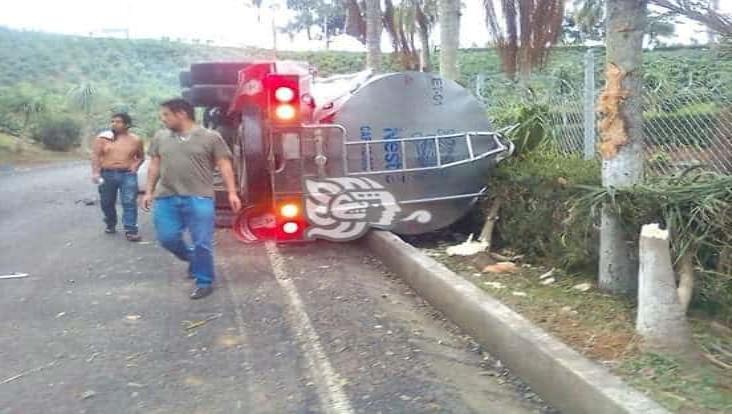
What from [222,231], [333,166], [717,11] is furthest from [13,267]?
[717,11]

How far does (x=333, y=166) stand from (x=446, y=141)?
117 centimetres

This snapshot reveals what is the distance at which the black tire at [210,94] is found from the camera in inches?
417

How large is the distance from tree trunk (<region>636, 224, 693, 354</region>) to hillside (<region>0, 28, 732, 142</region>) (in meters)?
22.2

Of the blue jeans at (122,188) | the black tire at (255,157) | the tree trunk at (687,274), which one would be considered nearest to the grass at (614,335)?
the tree trunk at (687,274)

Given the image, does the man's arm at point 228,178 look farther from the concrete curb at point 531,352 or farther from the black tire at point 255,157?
the concrete curb at point 531,352

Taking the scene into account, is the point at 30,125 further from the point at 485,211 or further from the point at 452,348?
the point at 452,348

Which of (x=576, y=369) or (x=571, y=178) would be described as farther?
(x=571, y=178)

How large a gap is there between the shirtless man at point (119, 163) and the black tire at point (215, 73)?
5.96 feet

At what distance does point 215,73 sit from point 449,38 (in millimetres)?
3340

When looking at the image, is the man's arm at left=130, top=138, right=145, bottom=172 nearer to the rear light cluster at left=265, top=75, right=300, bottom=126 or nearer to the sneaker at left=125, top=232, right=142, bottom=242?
the sneaker at left=125, top=232, right=142, bottom=242

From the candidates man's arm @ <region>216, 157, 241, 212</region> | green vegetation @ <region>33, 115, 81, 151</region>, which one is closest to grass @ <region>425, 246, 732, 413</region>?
man's arm @ <region>216, 157, 241, 212</region>

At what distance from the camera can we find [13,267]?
294 inches

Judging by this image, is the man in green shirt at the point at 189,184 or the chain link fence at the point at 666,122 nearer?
the chain link fence at the point at 666,122

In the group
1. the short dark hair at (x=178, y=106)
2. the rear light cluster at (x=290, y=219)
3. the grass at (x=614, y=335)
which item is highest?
the short dark hair at (x=178, y=106)
